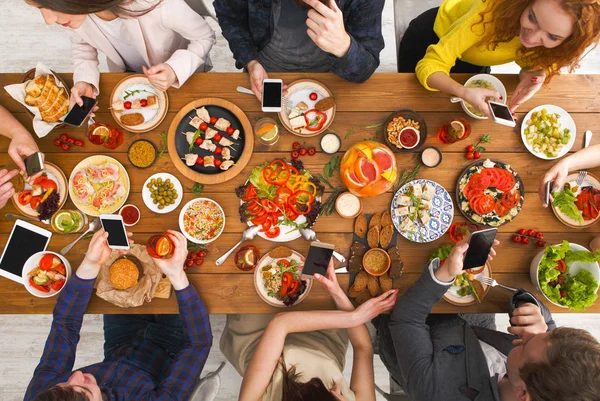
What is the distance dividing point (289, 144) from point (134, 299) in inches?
45.2

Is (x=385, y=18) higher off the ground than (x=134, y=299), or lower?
higher

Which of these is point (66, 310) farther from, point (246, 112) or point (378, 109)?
point (378, 109)

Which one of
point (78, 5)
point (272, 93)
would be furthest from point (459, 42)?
point (78, 5)

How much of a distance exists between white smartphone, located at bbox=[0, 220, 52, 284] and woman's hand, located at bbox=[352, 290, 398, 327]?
1.71m

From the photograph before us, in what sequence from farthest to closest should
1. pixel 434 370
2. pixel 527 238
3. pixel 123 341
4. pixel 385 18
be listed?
pixel 385 18, pixel 123 341, pixel 527 238, pixel 434 370

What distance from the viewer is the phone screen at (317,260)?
6.05 ft

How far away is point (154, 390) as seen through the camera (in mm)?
1963

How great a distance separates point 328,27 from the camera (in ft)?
5.60

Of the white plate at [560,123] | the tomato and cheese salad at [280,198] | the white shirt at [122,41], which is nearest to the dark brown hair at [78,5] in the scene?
the white shirt at [122,41]

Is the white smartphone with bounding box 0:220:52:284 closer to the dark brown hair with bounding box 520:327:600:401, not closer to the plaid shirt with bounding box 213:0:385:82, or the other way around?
the plaid shirt with bounding box 213:0:385:82

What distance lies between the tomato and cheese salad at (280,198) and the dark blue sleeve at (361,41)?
550mm

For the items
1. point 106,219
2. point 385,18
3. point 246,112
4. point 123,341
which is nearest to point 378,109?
point 246,112

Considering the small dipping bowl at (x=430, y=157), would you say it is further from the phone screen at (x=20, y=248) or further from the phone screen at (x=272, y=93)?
the phone screen at (x=20, y=248)

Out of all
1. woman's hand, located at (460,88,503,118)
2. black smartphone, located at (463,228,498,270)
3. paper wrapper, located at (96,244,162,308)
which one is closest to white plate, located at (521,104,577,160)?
woman's hand, located at (460,88,503,118)
